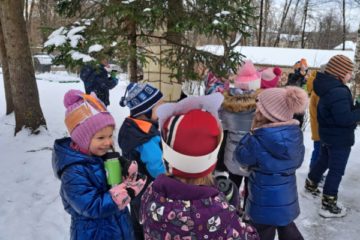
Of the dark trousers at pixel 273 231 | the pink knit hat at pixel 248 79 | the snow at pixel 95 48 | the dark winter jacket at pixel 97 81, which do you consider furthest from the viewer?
the dark winter jacket at pixel 97 81

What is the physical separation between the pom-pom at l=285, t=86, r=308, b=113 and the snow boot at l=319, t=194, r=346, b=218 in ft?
6.30

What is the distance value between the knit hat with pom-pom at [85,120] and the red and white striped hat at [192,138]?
0.67 meters

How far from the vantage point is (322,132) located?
4219 millimetres

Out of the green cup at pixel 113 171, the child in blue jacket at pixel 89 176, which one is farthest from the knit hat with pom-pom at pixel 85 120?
the green cup at pixel 113 171

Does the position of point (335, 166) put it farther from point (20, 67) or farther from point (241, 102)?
point (20, 67)

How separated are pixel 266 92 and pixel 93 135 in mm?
1540

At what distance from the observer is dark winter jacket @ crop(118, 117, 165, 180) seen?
9.04 feet

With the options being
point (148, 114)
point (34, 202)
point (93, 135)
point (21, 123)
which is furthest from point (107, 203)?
point (21, 123)

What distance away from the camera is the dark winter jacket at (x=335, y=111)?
155 inches

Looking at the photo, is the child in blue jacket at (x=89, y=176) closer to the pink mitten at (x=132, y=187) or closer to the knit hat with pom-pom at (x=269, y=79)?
the pink mitten at (x=132, y=187)

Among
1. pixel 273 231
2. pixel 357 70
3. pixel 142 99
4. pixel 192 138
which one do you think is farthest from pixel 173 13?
pixel 357 70

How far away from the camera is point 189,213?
160cm

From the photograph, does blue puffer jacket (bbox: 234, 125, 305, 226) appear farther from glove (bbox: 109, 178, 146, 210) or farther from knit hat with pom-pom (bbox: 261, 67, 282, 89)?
knit hat with pom-pom (bbox: 261, 67, 282, 89)

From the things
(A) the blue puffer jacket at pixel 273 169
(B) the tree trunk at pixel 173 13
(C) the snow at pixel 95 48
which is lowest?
(A) the blue puffer jacket at pixel 273 169
